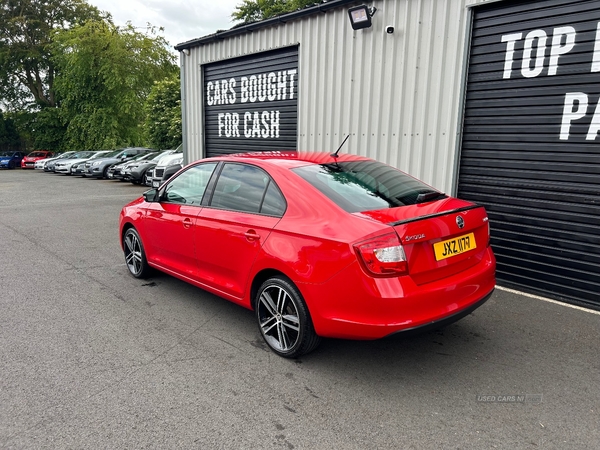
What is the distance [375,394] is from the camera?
282cm

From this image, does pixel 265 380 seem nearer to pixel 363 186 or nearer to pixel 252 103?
pixel 363 186

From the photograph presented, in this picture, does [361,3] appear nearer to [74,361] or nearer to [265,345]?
[265,345]

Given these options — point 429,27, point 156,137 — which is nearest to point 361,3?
point 429,27

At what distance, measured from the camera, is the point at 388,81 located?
612cm

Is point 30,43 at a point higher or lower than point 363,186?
higher

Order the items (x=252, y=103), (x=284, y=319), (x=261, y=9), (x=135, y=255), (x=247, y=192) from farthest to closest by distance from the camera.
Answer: (x=261, y=9) → (x=252, y=103) → (x=135, y=255) → (x=247, y=192) → (x=284, y=319)

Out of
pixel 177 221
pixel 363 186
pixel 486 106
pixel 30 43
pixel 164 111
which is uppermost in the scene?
pixel 30 43

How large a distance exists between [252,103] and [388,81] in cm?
343

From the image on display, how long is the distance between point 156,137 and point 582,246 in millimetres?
22897

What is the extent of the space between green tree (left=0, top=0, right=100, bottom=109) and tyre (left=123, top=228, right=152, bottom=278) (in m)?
39.2

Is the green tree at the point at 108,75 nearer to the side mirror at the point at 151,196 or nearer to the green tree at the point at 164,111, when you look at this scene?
the green tree at the point at 164,111

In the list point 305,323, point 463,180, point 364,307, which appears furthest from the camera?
point 463,180

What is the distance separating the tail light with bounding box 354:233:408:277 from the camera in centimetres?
269

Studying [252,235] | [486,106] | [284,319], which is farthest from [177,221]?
[486,106]
